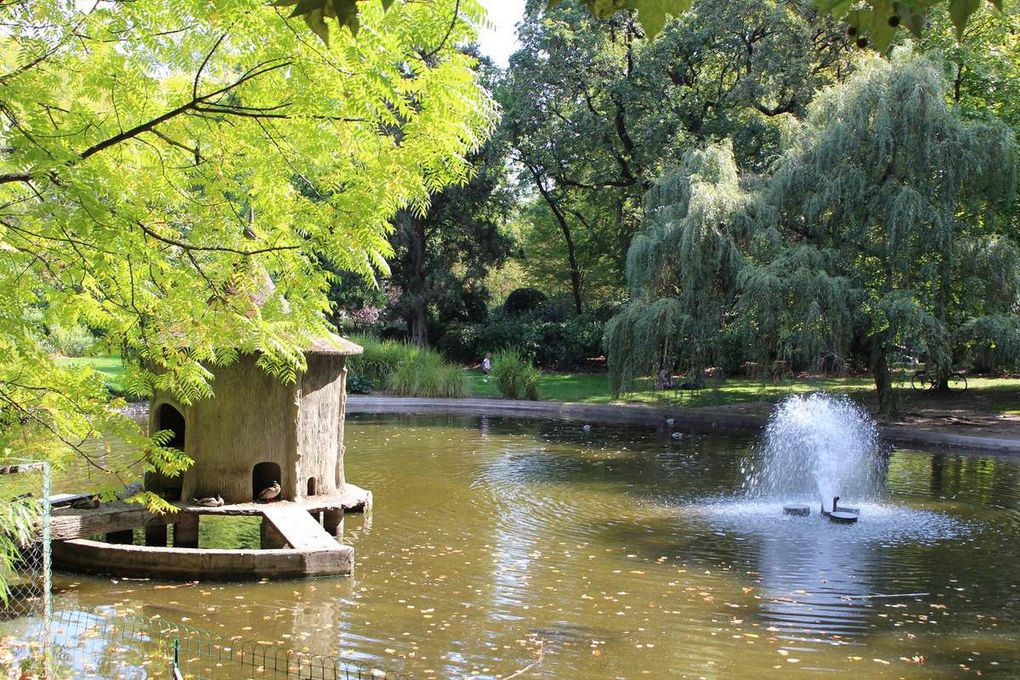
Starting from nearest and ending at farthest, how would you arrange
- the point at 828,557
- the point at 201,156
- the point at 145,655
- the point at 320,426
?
the point at 201,156, the point at 145,655, the point at 828,557, the point at 320,426

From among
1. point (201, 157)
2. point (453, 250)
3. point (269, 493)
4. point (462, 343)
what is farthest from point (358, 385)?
point (201, 157)

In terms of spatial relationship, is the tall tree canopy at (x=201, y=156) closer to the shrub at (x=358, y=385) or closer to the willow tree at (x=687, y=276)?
the willow tree at (x=687, y=276)

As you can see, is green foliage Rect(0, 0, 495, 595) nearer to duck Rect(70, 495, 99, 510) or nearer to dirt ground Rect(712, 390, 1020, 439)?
duck Rect(70, 495, 99, 510)

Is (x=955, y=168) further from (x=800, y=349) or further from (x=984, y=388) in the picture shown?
(x=984, y=388)

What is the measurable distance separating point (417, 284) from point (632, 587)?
84.9 ft

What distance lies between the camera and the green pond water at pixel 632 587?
7340 mm

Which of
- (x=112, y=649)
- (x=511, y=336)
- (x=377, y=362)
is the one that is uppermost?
(x=511, y=336)

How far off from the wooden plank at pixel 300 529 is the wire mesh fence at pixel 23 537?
87.5 inches

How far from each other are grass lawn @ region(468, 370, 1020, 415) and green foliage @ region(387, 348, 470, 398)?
0.59 metres

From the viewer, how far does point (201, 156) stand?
16.6 feet

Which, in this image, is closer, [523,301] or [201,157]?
[201,157]

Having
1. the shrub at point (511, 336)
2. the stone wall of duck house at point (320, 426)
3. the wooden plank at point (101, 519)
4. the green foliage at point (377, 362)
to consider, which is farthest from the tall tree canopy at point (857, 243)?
the wooden plank at point (101, 519)

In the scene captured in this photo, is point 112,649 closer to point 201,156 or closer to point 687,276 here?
point 201,156

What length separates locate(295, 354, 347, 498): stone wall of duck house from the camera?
11008 mm
